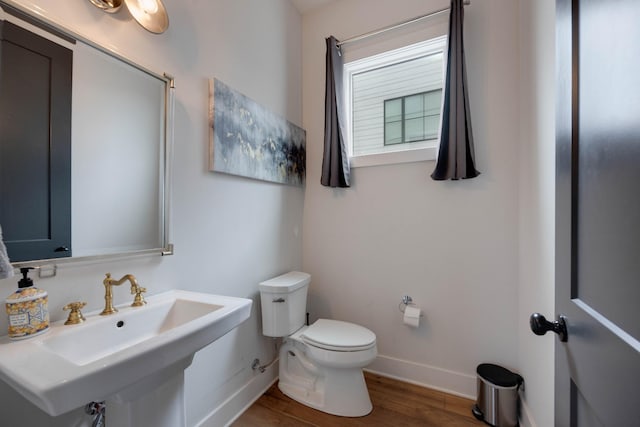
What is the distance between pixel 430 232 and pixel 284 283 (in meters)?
1.04

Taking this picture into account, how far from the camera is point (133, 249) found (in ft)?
3.61

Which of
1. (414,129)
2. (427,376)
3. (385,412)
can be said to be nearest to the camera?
(385,412)

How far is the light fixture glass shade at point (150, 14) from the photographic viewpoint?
1.07 m

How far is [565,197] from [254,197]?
1491 millimetres

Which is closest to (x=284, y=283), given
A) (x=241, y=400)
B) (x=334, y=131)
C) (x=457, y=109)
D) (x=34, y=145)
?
(x=241, y=400)

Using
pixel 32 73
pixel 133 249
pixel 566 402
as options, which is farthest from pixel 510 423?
pixel 32 73

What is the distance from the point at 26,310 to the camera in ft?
2.44

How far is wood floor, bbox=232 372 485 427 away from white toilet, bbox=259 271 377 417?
0.05 m

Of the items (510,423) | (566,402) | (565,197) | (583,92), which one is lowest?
(510,423)

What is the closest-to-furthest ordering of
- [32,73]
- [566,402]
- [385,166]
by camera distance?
1. [566,402]
2. [32,73]
3. [385,166]

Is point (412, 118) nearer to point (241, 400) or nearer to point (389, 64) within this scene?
point (389, 64)

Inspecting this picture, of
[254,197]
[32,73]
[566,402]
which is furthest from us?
[254,197]

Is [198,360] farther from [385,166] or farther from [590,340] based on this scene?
[385,166]

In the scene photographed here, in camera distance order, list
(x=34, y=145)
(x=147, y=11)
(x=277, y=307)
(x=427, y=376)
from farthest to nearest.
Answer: (x=427, y=376)
(x=277, y=307)
(x=147, y=11)
(x=34, y=145)
